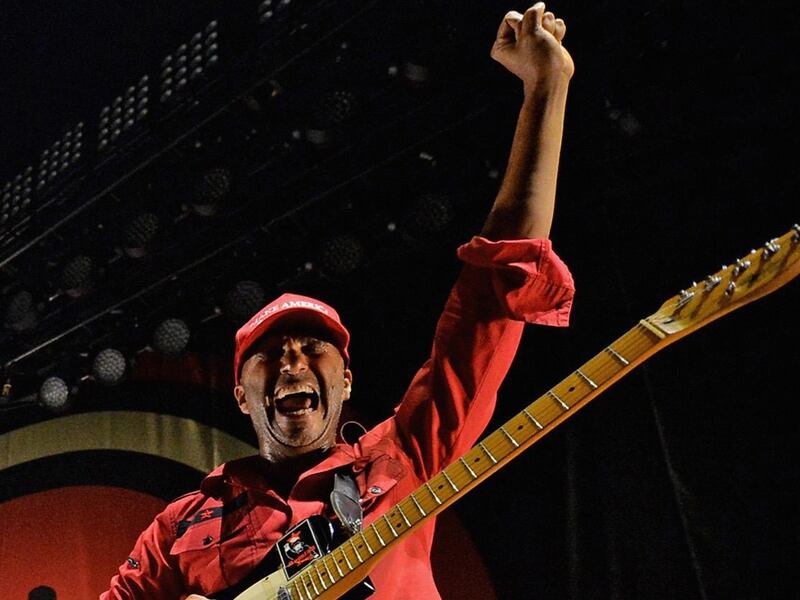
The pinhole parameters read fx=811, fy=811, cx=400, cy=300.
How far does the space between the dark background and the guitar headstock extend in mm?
934

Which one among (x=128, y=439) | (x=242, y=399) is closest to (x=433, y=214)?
(x=242, y=399)

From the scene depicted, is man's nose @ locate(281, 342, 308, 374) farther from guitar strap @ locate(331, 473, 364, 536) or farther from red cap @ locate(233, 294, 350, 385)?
guitar strap @ locate(331, 473, 364, 536)

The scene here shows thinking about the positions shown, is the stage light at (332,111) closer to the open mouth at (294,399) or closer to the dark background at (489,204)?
the dark background at (489,204)

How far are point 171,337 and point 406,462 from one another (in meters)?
1.74

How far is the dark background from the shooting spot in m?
2.09

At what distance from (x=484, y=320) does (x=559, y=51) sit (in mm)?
498

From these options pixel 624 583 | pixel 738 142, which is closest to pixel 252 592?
pixel 624 583

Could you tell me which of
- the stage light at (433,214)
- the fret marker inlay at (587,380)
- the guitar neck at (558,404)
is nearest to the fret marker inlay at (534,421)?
the guitar neck at (558,404)

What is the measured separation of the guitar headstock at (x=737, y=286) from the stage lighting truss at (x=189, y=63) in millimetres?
2004

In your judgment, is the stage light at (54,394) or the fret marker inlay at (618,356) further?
the stage light at (54,394)

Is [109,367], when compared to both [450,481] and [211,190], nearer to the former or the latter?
[211,190]

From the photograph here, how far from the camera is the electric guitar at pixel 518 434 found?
1249 millimetres

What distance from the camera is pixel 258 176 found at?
2.88 metres

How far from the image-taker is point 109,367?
3.30 m
